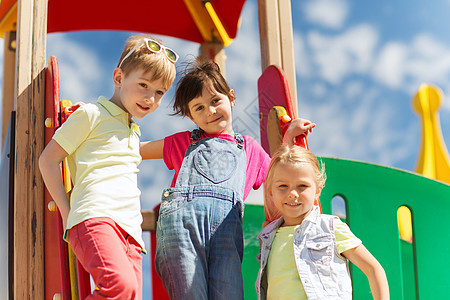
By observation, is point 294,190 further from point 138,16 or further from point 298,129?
point 138,16

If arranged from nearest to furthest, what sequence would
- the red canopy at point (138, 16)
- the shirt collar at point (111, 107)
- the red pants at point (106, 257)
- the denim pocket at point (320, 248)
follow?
the red pants at point (106, 257), the denim pocket at point (320, 248), the shirt collar at point (111, 107), the red canopy at point (138, 16)

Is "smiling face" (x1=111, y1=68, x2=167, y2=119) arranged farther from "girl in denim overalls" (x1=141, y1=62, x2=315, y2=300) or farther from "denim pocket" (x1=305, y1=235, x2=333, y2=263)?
"denim pocket" (x1=305, y1=235, x2=333, y2=263)

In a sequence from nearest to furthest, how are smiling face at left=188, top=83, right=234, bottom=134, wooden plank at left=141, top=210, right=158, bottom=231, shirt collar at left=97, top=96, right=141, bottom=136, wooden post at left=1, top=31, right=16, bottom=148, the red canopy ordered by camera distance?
1. shirt collar at left=97, top=96, right=141, bottom=136
2. smiling face at left=188, top=83, right=234, bottom=134
3. wooden plank at left=141, top=210, right=158, bottom=231
4. wooden post at left=1, top=31, right=16, bottom=148
5. the red canopy

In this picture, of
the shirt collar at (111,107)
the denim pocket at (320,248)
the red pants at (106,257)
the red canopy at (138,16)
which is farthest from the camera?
the red canopy at (138,16)

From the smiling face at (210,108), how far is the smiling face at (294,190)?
39 cm

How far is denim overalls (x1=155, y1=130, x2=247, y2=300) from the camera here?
189cm

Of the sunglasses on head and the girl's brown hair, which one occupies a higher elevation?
the sunglasses on head

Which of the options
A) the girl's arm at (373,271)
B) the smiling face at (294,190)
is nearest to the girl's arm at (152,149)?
Answer: the smiling face at (294,190)

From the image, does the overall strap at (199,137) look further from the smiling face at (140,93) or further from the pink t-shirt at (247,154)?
the smiling face at (140,93)

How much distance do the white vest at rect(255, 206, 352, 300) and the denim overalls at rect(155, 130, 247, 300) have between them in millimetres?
134

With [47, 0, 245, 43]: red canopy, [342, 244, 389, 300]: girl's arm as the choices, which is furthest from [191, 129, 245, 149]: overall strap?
[47, 0, 245, 43]: red canopy

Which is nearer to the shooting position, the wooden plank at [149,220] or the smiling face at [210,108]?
the smiling face at [210,108]

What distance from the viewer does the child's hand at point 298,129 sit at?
2.26m

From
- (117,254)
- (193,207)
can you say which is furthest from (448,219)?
(117,254)
